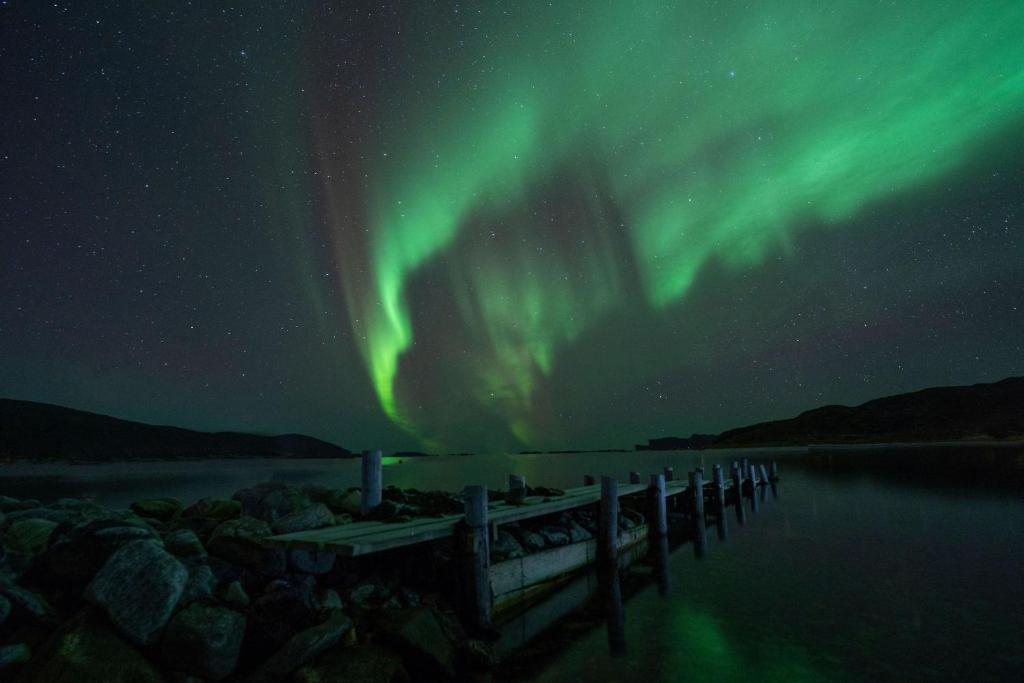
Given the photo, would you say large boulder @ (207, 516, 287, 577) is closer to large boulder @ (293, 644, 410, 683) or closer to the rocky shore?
the rocky shore

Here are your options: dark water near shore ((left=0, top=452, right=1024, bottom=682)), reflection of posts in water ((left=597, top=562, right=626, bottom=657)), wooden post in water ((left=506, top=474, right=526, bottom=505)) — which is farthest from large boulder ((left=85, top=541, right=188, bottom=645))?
wooden post in water ((left=506, top=474, right=526, bottom=505))

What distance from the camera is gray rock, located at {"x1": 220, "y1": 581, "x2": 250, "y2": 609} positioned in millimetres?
8648

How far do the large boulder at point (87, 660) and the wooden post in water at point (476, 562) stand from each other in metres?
5.17

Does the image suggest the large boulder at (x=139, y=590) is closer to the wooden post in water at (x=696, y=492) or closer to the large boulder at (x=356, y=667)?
the large boulder at (x=356, y=667)

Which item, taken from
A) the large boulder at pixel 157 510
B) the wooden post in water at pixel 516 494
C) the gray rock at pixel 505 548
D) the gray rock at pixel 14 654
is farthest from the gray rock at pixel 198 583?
the wooden post in water at pixel 516 494

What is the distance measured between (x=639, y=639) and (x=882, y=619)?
5566 mm

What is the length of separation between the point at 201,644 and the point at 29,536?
526 cm

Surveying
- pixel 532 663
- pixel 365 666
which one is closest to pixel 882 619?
pixel 532 663

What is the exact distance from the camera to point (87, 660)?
23.1ft

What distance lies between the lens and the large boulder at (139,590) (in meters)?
7.62

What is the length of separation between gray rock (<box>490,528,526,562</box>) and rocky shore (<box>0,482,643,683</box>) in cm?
136

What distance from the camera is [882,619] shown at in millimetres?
12555

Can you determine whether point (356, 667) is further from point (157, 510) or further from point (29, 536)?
point (157, 510)

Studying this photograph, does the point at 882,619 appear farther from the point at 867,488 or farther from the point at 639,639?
the point at 867,488
